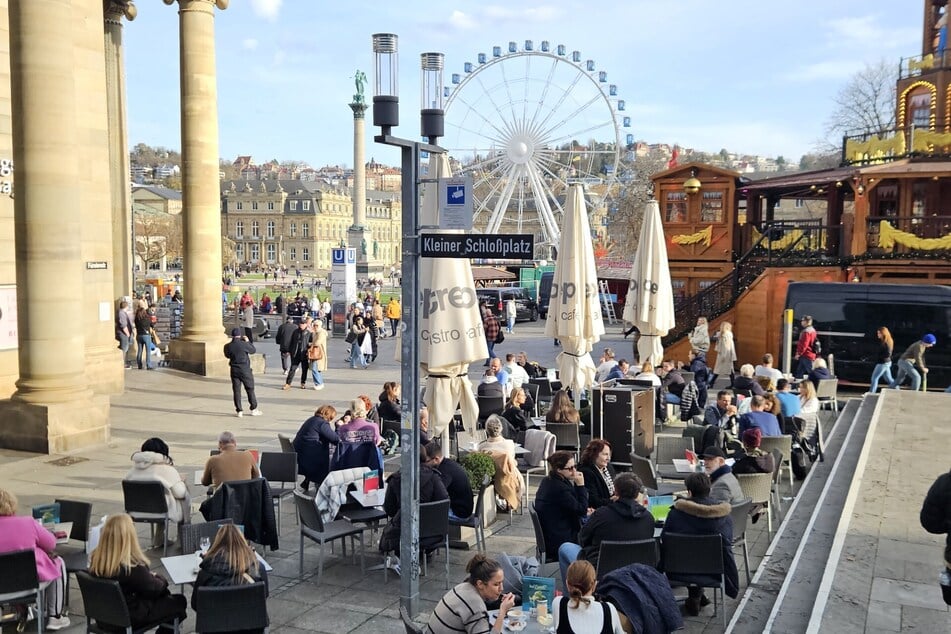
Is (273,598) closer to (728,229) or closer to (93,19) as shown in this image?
(93,19)

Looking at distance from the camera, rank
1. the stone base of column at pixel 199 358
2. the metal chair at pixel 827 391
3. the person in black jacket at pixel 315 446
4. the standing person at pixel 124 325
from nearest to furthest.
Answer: the person in black jacket at pixel 315 446, the metal chair at pixel 827 391, the standing person at pixel 124 325, the stone base of column at pixel 199 358

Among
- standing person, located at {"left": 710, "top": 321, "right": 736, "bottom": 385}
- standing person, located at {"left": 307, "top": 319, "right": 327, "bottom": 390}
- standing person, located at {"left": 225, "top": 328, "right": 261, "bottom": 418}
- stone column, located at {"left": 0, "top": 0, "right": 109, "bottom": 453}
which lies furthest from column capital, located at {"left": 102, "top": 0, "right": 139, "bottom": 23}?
standing person, located at {"left": 710, "top": 321, "right": 736, "bottom": 385}

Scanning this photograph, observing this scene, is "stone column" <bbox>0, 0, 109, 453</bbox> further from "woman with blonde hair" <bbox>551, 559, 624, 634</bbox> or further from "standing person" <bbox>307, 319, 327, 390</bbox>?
"woman with blonde hair" <bbox>551, 559, 624, 634</bbox>

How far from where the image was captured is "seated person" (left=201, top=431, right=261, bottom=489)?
8.55 metres

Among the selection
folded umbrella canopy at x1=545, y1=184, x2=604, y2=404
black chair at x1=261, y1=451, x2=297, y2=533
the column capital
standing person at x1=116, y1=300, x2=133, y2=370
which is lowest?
black chair at x1=261, y1=451, x2=297, y2=533

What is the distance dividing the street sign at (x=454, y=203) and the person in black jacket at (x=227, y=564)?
2.53m

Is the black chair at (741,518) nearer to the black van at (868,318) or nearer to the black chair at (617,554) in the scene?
the black chair at (617,554)

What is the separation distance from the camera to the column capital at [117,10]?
23.7 meters

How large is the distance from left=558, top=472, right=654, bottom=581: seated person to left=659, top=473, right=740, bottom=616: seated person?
1.03 ft

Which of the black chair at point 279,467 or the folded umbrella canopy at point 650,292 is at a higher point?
the folded umbrella canopy at point 650,292

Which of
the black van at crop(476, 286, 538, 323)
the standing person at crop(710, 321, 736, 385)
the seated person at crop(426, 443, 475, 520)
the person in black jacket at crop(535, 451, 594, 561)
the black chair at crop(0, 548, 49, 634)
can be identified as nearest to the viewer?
the black chair at crop(0, 548, 49, 634)

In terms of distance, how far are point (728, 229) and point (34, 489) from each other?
21814 mm

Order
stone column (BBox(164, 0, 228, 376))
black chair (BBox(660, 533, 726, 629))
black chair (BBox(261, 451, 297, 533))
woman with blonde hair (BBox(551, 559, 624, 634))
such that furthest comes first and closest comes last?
1. stone column (BBox(164, 0, 228, 376))
2. black chair (BBox(261, 451, 297, 533))
3. black chair (BBox(660, 533, 726, 629))
4. woman with blonde hair (BBox(551, 559, 624, 634))

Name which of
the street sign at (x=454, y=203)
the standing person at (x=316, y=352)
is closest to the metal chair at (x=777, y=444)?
the street sign at (x=454, y=203)
